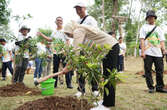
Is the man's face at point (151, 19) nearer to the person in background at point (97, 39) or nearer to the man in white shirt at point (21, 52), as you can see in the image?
the person in background at point (97, 39)

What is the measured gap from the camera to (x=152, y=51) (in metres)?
3.73

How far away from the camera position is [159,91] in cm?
382

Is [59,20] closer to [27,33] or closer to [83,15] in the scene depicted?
[27,33]

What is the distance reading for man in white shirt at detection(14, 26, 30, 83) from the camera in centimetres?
417

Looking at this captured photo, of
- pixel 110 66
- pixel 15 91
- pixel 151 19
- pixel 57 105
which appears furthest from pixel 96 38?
pixel 15 91

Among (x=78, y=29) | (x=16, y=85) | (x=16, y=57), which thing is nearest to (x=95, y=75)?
(x=78, y=29)

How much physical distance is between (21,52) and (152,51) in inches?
130

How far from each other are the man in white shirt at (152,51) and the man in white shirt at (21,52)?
9.88 ft

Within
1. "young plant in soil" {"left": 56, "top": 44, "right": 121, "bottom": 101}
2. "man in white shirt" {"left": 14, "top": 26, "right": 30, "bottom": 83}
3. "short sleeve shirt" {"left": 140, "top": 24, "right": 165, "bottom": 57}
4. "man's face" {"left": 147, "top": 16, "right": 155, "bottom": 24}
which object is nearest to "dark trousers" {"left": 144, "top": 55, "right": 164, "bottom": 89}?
"short sleeve shirt" {"left": 140, "top": 24, "right": 165, "bottom": 57}

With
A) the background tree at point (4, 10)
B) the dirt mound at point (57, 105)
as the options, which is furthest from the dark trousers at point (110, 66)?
the background tree at point (4, 10)

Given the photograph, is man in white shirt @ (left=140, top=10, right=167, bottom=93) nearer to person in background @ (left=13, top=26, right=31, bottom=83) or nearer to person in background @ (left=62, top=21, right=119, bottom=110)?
person in background @ (left=62, top=21, right=119, bottom=110)

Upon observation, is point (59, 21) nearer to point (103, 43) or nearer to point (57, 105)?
point (103, 43)

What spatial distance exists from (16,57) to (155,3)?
15036 millimetres

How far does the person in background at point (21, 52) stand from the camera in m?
4.17
